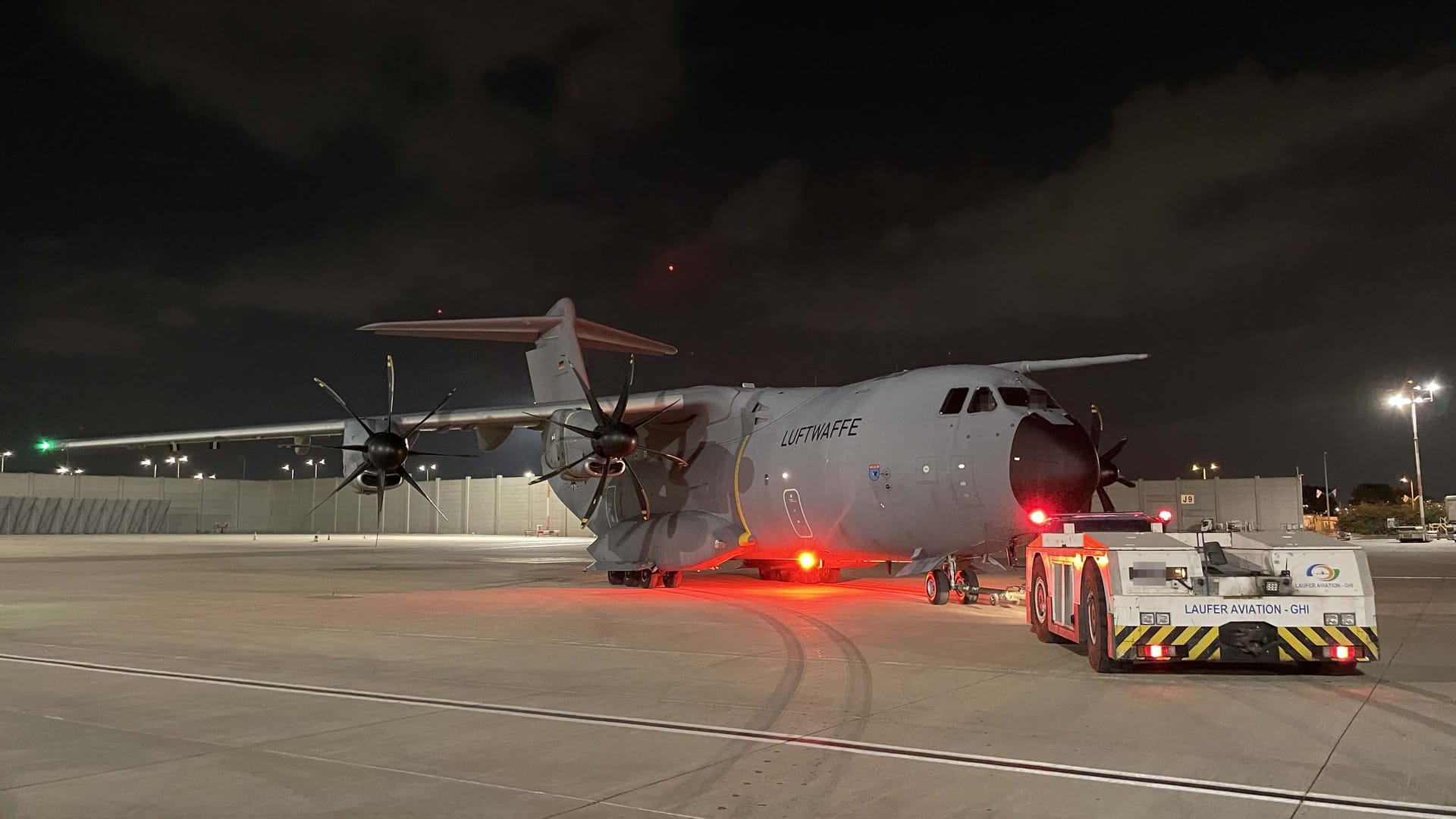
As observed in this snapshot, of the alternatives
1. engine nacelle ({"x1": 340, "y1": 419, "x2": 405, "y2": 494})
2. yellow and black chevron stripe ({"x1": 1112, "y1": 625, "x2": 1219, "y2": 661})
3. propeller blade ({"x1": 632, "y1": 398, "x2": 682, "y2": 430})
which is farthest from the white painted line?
propeller blade ({"x1": 632, "y1": 398, "x2": 682, "y2": 430})

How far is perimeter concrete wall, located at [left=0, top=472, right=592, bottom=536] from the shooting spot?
248 feet

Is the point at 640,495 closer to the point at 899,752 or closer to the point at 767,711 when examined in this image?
the point at 767,711

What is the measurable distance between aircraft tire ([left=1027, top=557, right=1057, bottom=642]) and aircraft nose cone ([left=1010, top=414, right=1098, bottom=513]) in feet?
5.01

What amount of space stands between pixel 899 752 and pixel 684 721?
1747mm

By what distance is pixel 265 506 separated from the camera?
294ft

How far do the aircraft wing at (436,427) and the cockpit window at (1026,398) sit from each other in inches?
320

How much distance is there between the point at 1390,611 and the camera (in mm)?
16125

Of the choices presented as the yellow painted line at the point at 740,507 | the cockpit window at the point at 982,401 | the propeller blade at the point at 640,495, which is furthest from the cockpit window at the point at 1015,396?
the propeller blade at the point at 640,495

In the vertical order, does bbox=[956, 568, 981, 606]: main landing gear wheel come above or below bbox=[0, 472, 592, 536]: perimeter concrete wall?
below

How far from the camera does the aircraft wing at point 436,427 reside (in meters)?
21.8

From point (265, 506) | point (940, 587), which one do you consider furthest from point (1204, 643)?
point (265, 506)

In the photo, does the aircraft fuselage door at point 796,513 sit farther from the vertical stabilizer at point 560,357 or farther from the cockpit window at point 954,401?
the vertical stabilizer at point 560,357

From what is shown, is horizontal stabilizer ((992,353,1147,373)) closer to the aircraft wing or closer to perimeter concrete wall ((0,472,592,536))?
the aircraft wing

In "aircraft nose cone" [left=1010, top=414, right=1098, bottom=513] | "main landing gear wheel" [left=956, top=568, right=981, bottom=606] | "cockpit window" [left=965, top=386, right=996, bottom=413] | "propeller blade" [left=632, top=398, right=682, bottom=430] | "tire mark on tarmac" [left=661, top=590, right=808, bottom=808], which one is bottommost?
"tire mark on tarmac" [left=661, top=590, right=808, bottom=808]
